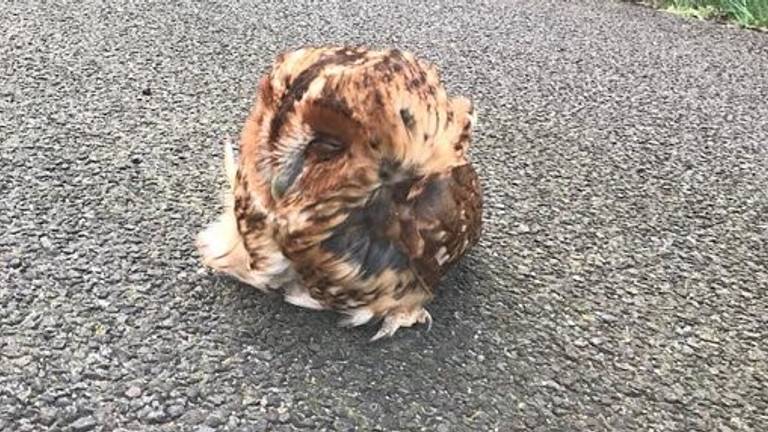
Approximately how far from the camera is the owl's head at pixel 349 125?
164 cm

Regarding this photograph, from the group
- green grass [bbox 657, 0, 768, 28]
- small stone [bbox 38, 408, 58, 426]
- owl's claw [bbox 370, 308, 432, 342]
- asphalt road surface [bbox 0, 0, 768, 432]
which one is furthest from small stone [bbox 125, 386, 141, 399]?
green grass [bbox 657, 0, 768, 28]

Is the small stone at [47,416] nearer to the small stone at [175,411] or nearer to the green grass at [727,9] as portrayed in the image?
the small stone at [175,411]

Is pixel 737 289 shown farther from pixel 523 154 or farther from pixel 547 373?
pixel 523 154

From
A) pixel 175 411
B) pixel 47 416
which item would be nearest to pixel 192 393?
pixel 175 411

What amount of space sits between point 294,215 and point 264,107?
245 millimetres

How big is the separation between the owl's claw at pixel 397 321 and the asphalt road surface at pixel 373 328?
27mm

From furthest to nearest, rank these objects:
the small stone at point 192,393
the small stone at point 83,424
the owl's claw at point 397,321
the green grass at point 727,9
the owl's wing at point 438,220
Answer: the green grass at point 727,9 → the owl's claw at point 397,321 → the owl's wing at point 438,220 → the small stone at point 192,393 → the small stone at point 83,424

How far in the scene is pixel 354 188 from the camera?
67.5 inches

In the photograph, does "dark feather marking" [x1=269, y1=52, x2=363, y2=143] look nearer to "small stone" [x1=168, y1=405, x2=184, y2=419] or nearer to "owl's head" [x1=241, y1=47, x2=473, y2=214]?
"owl's head" [x1=241, y1=47, x2=473, y2=214]

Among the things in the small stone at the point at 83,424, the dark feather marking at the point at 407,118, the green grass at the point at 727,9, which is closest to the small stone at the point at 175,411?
the small stone at the point at 83,424

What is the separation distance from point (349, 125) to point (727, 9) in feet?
15.7

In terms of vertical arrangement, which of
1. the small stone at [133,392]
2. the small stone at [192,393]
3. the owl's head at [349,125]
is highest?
the owl's head at [349,125]

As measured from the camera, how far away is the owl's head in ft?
5.38

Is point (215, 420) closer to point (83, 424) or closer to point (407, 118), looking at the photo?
point (83, 424)
